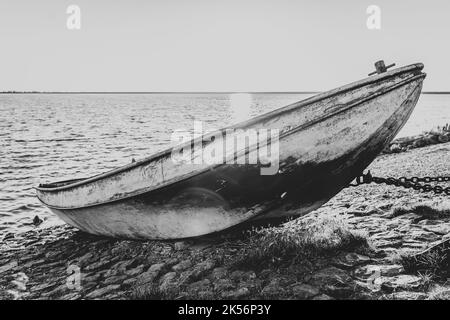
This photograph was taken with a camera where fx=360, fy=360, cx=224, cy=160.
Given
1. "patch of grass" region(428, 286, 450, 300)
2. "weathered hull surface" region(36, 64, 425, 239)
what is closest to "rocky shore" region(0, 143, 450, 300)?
"patch of grass" region(428, 286, 450, 300)

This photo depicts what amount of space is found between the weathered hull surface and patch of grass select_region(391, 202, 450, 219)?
5.04 feet

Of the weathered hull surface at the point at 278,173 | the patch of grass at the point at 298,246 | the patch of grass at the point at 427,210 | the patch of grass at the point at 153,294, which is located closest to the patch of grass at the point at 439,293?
the patch of grass at the point at 298,246

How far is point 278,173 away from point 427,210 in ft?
9.60

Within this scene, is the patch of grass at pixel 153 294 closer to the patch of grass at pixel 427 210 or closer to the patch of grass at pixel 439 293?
the patch of grass at pixel 439 293

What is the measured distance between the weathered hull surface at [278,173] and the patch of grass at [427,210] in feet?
5.04

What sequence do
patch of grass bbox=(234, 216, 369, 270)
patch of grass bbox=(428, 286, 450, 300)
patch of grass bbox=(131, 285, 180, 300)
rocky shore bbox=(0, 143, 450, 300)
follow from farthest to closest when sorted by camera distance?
patch of grass bbox=(234, 216, 369, 270) < patch of grass bbox=(131, 285, 180, 300) < rocky shore bbox=(0, 143, 450, 300) < patch of grass bbox=(428, 286, 450, 300)

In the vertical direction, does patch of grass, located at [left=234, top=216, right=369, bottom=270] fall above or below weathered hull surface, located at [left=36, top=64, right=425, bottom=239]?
below

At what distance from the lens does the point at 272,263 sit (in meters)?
4.59

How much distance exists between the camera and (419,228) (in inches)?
208

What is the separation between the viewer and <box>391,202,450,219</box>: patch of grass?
5613 mm

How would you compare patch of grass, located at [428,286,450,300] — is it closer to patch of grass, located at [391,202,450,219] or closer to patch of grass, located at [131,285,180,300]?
patch of grass, located at [391,202,450,219]
